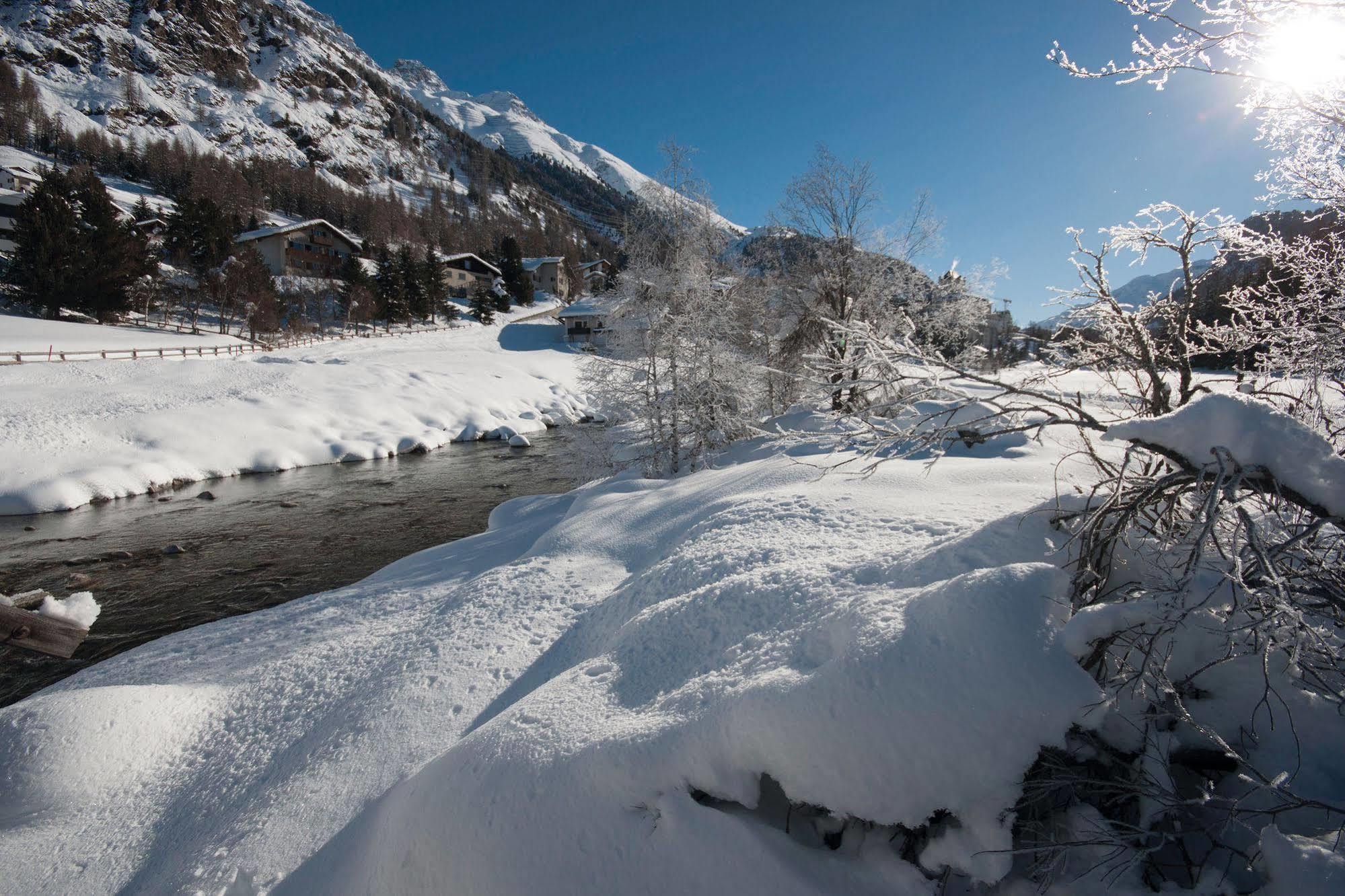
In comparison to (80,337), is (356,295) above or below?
above

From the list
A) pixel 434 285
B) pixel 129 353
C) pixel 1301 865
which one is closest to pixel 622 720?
pixel 1301 865

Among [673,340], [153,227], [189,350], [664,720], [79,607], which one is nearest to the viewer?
[664,720]

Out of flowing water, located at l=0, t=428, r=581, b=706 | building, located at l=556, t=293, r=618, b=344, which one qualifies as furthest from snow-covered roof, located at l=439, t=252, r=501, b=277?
flowing water, located at l=0, t=428, r=581, b=706

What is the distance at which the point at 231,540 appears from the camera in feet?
37.8

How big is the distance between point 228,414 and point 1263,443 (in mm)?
25456

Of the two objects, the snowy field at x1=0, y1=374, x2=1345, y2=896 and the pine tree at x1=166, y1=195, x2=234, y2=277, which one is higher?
the pine tree at x1=166, y1=195, x2=234, y2=277

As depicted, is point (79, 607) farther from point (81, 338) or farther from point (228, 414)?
point (81, 338)

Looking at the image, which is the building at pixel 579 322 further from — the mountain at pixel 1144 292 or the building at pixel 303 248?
the mountain at pixel 1144 292

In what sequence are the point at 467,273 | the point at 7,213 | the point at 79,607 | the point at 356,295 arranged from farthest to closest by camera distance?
the point at 467,273, the point at 356,295, the point at 7,213, the point at 79,607

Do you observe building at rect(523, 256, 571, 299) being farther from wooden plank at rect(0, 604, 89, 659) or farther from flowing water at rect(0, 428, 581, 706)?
wooden plank at rect(0, 604, 89, 659)

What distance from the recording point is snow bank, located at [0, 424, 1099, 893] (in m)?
2.25

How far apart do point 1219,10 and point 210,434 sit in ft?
78.5

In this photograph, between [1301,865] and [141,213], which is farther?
[141,213]

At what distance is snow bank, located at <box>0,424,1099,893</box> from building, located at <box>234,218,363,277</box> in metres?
54.8
